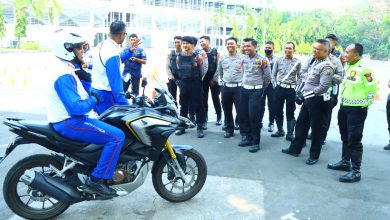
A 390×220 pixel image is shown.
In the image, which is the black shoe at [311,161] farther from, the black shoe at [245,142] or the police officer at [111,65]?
the police officer at [111,65]

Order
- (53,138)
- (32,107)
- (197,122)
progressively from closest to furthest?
1. (53,138)
2. (197,122)
3. (32,107)

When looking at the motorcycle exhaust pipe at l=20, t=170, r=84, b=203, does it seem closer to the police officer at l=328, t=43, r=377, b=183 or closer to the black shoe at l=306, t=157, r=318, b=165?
the police officer at l=328, t=43, r=377, b=183

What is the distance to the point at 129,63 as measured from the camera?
7980 millimetres

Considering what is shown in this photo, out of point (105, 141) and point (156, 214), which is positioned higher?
point (105, 141)

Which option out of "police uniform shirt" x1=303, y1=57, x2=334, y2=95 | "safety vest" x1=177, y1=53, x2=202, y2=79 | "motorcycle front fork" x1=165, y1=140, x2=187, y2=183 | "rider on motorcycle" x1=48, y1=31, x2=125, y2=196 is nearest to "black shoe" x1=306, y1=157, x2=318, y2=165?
"police uniform shirt" x1=303, y1=57, x2=334, y2=95

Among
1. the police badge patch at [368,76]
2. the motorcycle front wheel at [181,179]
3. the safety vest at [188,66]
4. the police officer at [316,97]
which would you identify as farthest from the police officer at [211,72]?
the motorcycle front wheel at [181,179]

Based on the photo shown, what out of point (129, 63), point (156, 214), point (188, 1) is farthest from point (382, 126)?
point (188, 1)

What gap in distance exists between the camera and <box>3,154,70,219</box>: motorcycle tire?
3.45m

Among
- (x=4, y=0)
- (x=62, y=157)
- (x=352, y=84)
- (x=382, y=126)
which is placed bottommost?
(x=382, y=126)

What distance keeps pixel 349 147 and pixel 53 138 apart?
370 cm

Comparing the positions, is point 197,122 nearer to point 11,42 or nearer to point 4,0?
point 11,42

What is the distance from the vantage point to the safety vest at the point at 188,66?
6.74 metres

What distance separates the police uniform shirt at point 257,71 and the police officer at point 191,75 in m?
1.00

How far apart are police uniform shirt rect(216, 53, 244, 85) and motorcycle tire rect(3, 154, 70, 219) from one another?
3.97m
